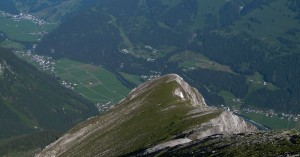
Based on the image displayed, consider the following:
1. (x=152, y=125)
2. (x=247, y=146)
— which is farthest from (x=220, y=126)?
(x=247, y=146)

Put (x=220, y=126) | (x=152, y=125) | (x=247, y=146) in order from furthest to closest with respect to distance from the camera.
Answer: (x=152, y=125) < (x=220, y=126) < (x=247, y=146)

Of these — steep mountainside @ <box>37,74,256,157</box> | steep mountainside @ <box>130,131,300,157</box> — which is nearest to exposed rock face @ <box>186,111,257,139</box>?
steep mountainside @ <box>37,74,256,157</box>

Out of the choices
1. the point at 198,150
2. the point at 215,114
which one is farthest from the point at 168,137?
the point at 198,150

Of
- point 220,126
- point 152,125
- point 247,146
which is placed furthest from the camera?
point 152,125

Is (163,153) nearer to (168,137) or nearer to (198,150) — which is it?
(198,150)

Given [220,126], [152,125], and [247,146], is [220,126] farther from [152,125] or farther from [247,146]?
[247,146]

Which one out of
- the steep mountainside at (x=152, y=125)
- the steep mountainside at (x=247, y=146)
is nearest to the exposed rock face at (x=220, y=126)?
the steep mountainside at (x=152, y=125)

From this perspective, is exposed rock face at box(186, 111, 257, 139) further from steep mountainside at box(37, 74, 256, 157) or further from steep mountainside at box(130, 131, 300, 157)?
steep mountainside at box(130, 131, 300, 157)

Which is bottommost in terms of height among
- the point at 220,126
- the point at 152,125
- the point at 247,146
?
the point at 152,125
